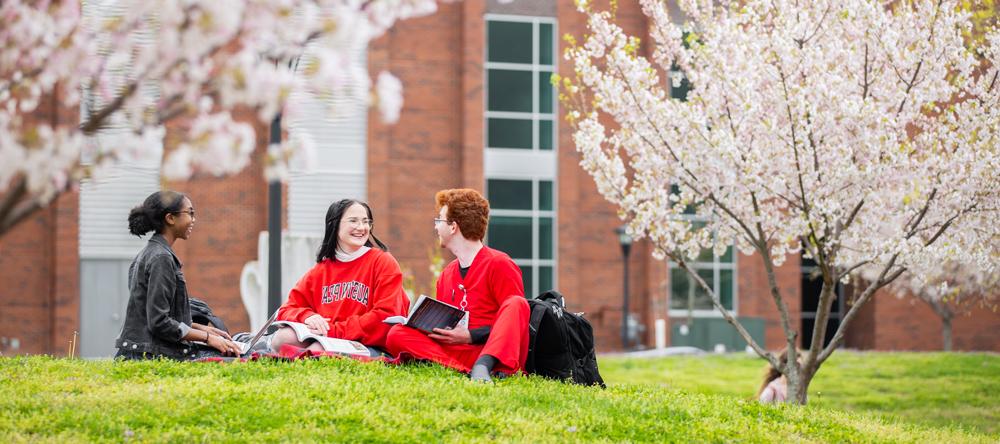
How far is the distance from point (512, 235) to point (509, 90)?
14.5 ft

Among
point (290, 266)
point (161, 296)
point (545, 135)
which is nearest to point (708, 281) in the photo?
point (545, 135)

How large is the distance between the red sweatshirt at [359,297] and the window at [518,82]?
25861 millimetres

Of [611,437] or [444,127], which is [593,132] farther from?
[444,127]

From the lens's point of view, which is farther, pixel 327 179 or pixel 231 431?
pixel 327 179

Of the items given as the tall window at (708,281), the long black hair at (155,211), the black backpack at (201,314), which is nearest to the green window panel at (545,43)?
the tall window at (708,281)

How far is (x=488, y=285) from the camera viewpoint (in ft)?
29.1

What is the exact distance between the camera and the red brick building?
3303 centimetres

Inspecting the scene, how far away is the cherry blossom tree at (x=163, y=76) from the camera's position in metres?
5.09

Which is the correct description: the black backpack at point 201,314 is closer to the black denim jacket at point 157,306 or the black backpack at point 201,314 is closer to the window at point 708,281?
the black denim jacket at point 157,306

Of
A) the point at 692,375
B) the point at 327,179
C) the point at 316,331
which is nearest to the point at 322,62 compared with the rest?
the point at 316,331

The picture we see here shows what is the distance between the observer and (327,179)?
111 feet

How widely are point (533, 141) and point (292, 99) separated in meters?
29.8

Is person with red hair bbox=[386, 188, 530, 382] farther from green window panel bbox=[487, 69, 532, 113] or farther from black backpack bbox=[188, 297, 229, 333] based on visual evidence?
green window panel bbox=[487, 69, 532, 113]

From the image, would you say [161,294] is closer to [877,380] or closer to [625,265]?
[877,380]
